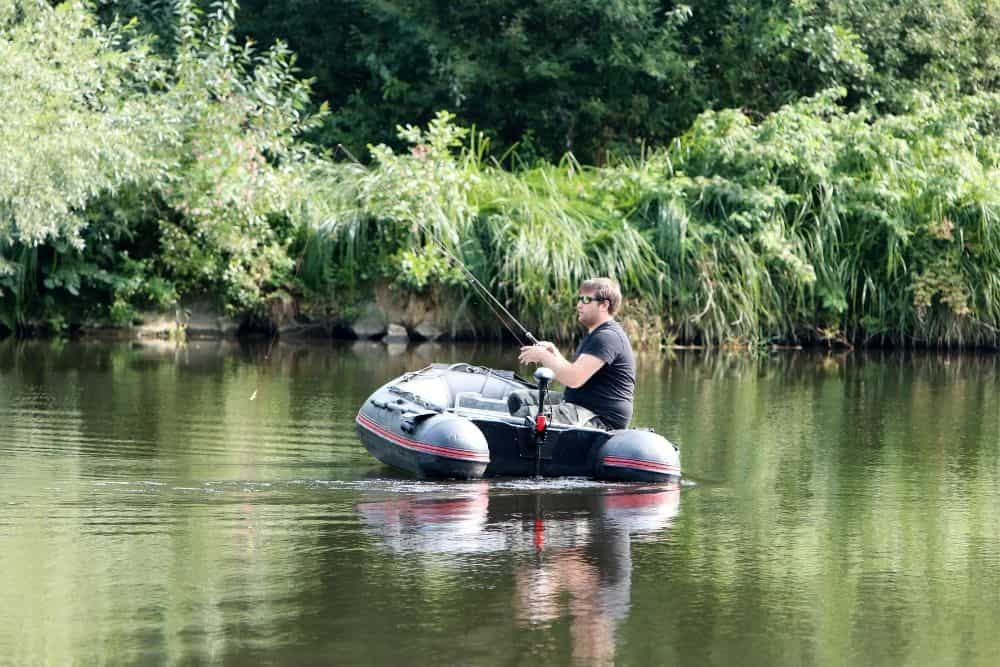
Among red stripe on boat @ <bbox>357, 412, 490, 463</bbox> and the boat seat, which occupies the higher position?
the boat seat

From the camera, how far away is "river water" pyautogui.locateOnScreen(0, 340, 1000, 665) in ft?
22.3

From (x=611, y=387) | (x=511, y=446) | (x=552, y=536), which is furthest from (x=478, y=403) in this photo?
(x=552, y=536)

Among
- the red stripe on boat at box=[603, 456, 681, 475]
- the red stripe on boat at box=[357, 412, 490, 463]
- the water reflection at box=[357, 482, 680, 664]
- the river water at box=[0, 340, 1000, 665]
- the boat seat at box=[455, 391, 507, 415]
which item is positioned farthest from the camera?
the boat seat at box=[455, 391, 507, 415]

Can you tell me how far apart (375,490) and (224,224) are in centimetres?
1367

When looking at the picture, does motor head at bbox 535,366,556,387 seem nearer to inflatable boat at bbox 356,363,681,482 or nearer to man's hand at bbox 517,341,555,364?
inflatable boat at bbox 356,363,681,482

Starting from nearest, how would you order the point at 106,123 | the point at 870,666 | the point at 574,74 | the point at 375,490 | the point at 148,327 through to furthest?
the point at 870,666
the point at 375,490
the point at 106,123
the point at 148,327
the point at 574,74

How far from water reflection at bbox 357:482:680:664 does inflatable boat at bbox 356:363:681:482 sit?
0.55 ft

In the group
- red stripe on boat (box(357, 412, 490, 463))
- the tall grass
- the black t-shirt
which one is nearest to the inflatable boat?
red stripe on boat (box(357, 412, 490, 463))

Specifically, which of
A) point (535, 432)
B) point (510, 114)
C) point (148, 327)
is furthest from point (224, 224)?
point (535, 432)

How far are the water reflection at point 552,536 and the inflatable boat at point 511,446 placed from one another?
17 cm

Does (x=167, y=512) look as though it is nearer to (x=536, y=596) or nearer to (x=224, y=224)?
(x=536, y=596)

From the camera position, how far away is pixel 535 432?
35.4 feet

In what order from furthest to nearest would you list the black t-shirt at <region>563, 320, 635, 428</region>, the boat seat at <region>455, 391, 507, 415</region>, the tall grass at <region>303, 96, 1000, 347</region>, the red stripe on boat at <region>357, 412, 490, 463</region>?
the tall grass at <region>303, 96, 1000, 347</region>
the boat seat at <region>455, 391, 507, 415</region>
the black t-shirt at <region>563, 320, 635, 428</region>
the red stripe on boat at <region>357, 412, 490, 463</region>

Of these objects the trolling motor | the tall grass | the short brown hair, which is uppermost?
the tall grass
